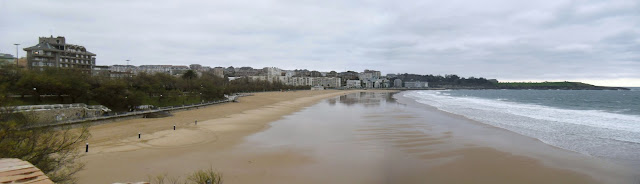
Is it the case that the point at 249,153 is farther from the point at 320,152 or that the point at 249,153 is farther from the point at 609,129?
the point at 609,129

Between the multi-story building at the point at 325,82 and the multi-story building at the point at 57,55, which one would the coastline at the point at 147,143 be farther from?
the multi-story building at the point at 325,82

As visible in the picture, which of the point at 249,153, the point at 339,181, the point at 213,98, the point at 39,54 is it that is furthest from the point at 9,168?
the point at 39,54

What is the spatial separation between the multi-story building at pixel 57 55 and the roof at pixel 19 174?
41211mm

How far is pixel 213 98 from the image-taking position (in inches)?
1657

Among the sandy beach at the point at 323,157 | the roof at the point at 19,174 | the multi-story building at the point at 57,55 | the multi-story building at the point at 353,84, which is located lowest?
the sandy beach at the point at 323,157

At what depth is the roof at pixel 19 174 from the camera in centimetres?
374

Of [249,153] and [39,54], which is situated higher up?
[39,54]

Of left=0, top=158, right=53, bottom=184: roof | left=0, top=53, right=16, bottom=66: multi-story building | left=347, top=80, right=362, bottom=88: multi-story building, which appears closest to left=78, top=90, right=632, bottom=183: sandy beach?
left=0, top=158, right=53, bottom=184: roof

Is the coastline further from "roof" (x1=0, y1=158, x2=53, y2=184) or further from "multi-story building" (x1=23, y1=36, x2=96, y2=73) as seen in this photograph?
"multi-story building" (x1=23, y1=36, x2=96, y2=73)

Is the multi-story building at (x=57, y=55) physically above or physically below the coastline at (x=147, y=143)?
above

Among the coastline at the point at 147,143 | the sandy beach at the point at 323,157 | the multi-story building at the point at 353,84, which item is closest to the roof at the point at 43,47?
the coastline at the point at 147,143

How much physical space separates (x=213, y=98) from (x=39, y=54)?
22513 mm

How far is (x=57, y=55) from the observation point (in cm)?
4288

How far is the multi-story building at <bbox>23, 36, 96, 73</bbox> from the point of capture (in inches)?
1600
